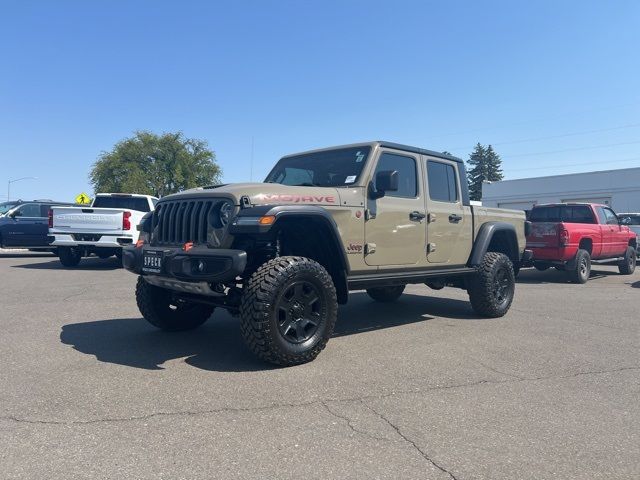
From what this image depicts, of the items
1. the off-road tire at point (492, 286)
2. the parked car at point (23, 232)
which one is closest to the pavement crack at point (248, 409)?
the off-road tire at point (492, 286)

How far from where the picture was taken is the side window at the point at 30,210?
53.3 ft

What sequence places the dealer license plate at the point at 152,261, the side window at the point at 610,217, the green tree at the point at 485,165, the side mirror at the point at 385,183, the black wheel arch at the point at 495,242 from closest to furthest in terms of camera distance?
1. the dealer license plate at the point at 152,261
2. the side mirror at the point at 385,183
3. the black wheel arch at the point at 495,242
4. the side window at the point at 610,217
5. the green tree at the point at 485,165

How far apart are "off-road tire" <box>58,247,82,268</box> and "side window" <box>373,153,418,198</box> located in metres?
9.85

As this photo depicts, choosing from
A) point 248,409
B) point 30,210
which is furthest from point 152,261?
point 30,210

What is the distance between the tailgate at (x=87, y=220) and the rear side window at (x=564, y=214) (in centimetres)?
1026

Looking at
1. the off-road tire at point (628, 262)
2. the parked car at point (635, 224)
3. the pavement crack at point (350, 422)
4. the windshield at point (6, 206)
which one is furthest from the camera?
the windshield at point (6, 206)

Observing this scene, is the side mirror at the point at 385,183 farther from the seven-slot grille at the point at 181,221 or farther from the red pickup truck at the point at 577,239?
the red pickup truck at the point at 577,239

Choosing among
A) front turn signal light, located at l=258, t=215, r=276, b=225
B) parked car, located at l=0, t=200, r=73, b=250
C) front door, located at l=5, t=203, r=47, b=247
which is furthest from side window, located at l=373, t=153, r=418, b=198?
front door, located at l=5, t=203, r=47, b=247

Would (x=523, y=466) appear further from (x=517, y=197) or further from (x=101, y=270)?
(x=517, y=197)

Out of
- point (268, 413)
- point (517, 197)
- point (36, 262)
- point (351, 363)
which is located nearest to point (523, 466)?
point (268, 413)

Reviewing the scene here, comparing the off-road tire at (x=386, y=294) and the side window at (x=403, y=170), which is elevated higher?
the side window at (x=403, y=170)

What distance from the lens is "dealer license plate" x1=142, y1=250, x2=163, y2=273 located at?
464cm

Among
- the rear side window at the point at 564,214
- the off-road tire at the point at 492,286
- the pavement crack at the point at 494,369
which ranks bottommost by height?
the pavement crack at the point at 494,369

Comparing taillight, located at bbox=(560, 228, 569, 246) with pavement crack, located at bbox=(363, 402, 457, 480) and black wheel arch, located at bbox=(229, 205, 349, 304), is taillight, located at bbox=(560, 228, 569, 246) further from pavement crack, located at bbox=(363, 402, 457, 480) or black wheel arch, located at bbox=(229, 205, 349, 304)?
pavement crack, located at bbox=(363, 402, 457, 480)
